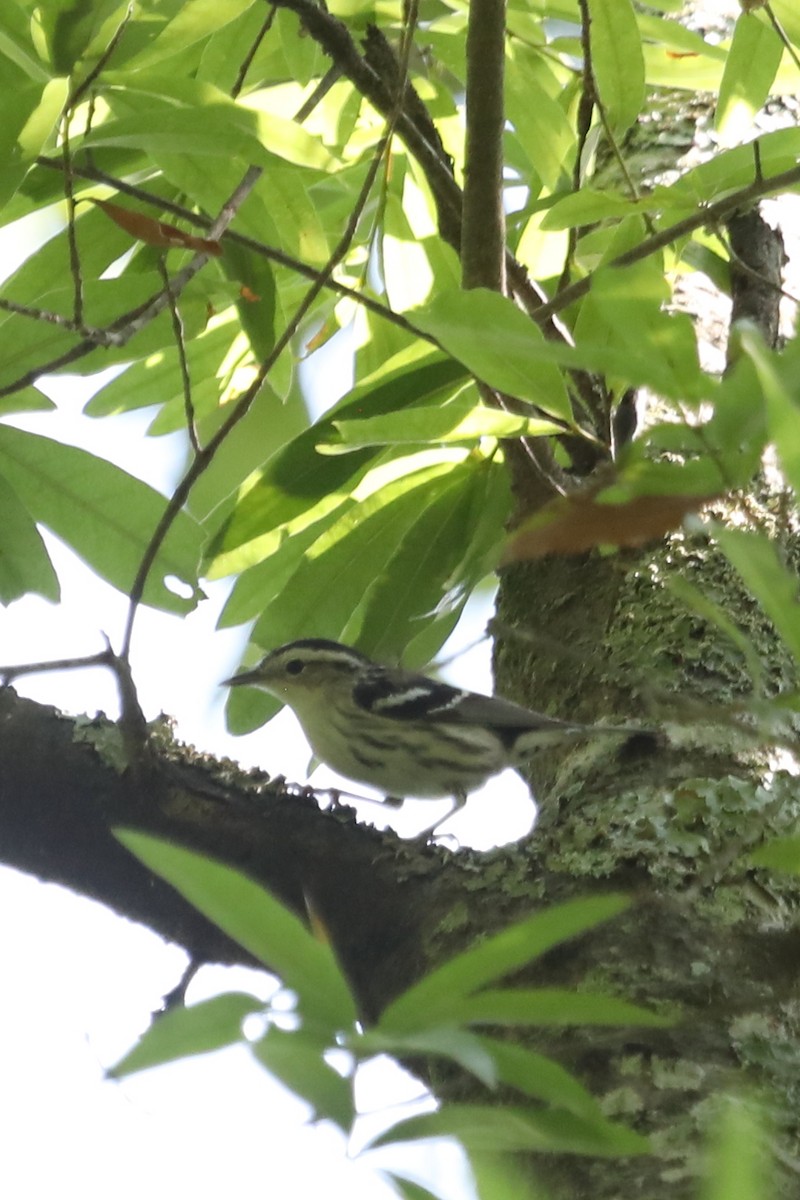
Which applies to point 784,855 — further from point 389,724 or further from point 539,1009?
point 389,724

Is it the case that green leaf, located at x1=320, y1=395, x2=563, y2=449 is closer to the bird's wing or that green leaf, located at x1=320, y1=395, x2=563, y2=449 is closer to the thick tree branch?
the thick tree branch

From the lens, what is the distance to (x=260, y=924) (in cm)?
92

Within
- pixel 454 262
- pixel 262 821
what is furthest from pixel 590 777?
pixel 454 262

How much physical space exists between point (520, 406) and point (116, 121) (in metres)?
0.91

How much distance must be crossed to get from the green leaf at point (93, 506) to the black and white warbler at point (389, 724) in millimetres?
860

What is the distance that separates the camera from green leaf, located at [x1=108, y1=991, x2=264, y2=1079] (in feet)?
2.77

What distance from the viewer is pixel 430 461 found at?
3.03m

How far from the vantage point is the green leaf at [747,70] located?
8.52 feet

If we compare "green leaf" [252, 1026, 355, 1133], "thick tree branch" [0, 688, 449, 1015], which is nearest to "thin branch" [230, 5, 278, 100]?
"thick tree branch" [0, 688, 449, 1015]

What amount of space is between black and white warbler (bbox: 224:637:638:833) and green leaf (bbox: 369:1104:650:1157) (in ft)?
7.97

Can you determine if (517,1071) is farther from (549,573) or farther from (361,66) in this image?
(549,573)

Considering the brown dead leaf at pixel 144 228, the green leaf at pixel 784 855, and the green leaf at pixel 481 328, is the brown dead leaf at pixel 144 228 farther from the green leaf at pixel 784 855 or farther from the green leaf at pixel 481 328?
the green leaf at pixel 784 855

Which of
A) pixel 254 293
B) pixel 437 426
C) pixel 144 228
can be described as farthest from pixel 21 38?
pixel 437 426

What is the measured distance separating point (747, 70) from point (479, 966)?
2.20 metres
